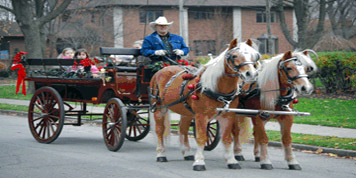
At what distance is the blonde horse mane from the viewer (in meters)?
6.82

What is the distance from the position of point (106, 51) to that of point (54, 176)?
2996 mm

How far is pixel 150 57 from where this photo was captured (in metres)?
9.12

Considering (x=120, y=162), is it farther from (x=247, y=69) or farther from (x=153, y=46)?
(x=247, y=69)

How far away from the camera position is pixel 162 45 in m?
9.11

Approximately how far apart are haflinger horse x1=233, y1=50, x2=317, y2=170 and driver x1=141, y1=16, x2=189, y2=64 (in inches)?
79.7

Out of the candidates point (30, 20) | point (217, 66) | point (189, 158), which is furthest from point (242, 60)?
point (30, 20)

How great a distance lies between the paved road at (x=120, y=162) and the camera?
7.15m

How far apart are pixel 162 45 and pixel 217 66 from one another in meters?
2.15

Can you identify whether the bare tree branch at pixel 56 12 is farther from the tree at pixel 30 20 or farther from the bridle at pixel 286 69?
the bridle at pixel 286 69

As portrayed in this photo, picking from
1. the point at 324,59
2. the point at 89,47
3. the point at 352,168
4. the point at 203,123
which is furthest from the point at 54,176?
the point at 89,47

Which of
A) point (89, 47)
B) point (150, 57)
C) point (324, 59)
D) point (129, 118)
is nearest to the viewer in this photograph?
point (150, 57)

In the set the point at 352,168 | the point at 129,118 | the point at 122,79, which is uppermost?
the point at 122,79

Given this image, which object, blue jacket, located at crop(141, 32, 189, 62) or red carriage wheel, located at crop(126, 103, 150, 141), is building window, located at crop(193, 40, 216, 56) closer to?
red carriage wheel, located at crop(126, 103, 150, 141)

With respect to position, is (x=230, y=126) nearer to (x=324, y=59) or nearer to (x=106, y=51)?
(x=106, y=51)
